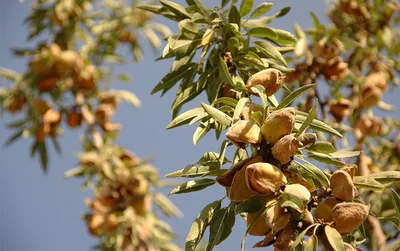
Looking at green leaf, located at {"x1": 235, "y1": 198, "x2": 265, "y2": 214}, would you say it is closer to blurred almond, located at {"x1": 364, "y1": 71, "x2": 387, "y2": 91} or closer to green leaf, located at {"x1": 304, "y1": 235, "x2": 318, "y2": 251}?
green leaf, located at {"x1": 304, "y1": 235, "x2": 318, "y2": 251}

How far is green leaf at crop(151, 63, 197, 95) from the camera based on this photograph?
1.10 metres

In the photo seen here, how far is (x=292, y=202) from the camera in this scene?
0.73m

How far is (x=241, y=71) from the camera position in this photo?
1.09m

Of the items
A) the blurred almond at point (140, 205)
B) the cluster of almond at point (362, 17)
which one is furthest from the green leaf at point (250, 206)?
the blurred almond at point (140, 205)

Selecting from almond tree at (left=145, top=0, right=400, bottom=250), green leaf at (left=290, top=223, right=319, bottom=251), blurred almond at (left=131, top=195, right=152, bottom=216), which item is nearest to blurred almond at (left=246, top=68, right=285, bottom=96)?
almond tree at (left=145, top=0, right=400, bottom=250)

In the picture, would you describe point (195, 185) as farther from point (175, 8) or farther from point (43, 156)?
point (43, 156)

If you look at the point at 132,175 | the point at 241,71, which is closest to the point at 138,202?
the point at 132,175

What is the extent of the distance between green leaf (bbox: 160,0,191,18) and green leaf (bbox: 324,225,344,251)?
579 millimetres

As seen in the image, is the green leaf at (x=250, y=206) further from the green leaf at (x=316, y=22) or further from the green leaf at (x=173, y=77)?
the green leaf at (x=316, y=22)

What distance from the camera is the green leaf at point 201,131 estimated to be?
90 centimetres

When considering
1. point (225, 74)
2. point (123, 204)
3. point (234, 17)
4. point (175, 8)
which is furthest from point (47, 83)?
point (225, 74)

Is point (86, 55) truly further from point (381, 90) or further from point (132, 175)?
point (381, 90)

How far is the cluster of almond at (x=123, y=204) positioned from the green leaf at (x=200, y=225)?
5.12 ft

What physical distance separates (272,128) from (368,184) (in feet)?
0.58
